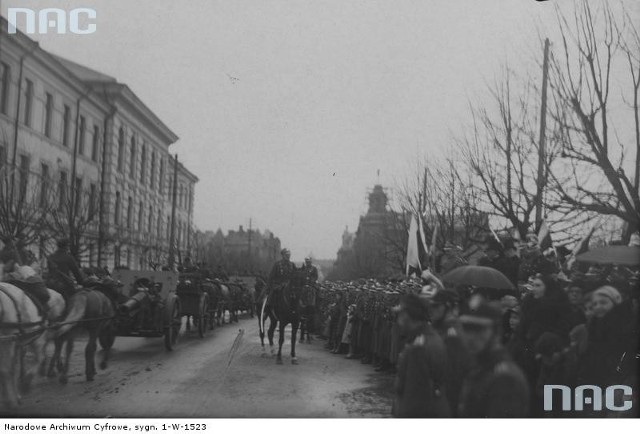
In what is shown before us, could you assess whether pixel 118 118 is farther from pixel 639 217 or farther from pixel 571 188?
pixel 639 217

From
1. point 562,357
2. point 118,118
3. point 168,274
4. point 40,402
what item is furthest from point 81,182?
point 562,357

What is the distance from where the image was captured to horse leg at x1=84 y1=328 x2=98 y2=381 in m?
10.0

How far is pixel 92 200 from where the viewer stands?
13125 millimetres

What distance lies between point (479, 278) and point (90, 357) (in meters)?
Answer: 5.69

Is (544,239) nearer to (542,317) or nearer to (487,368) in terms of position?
(542,317)

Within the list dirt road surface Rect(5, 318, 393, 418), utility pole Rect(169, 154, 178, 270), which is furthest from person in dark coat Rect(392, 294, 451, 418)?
utility pole Rect(169, 154, 178, 270)

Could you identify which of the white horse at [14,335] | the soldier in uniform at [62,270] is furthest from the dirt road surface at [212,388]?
the soldier in uniform at [62,270]

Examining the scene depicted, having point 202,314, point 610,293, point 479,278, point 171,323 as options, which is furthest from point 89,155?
point 610,293

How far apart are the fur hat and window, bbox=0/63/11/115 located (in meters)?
8.33

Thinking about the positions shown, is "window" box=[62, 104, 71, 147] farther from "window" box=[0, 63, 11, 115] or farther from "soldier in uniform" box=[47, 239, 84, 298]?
"soldier in uniform" box=[47, 239, 84, 298]

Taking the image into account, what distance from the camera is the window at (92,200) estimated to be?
1299 centimetres

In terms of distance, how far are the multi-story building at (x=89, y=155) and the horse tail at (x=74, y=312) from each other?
2373mm

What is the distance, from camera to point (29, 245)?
48.4 ft

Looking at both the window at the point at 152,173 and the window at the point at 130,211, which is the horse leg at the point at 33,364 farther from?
the window at the point at 152,173
